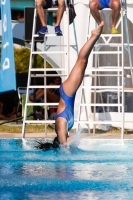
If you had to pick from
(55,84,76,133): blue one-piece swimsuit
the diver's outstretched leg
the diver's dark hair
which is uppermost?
the diver's outstretched leg

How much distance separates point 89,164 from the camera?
6.61 meters

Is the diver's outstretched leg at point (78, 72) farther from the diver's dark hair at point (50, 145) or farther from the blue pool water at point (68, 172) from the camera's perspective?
A: the blue pool water at point (68, 172)

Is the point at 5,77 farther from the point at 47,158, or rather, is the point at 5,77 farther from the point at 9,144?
the point at 47,158

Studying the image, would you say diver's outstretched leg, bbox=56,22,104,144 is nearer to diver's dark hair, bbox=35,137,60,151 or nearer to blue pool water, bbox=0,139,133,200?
diver's dark hair, bbox=35,137,60,151

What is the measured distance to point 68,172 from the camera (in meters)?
5.98

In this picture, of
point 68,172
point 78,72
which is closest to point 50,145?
point 78,72

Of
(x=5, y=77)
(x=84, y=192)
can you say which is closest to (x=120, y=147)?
(x=5, y=77)

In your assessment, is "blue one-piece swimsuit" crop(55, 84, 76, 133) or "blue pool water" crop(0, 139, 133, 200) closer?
"blue pool water" crop(0, 139, 133, 200)

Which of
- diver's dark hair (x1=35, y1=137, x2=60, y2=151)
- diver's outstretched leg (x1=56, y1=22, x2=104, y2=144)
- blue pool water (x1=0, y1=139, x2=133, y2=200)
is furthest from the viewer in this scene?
diver's outstretched leg (x1=56, y1=22, x2=104, y2=144)

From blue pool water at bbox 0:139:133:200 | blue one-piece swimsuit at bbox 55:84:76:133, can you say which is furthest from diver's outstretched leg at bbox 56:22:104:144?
blue pool water at bbox 0:139:133:200

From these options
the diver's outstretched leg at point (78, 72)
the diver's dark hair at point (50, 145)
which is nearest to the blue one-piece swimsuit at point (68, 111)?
the diver's outstretched leg at point (78, 72)

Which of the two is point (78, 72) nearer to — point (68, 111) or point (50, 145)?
point (68, 111)

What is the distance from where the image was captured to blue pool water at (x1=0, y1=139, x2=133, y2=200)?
16.1ft

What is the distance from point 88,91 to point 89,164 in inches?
215
